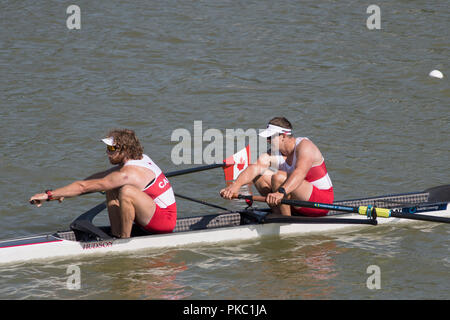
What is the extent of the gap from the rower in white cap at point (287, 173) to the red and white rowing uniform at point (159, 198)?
2.64 ft

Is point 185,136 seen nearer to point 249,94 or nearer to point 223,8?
point 249,94

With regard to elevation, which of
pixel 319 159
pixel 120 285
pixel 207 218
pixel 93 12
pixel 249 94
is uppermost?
pixel 93 12

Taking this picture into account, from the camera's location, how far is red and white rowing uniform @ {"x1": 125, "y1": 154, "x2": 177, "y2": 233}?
8492 mm

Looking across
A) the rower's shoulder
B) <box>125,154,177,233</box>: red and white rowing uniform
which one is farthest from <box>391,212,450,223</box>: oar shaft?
<box>125,154,177,233</box>: red and white rowing uniform

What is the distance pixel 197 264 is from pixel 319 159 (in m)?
1.99

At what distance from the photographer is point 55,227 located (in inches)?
400

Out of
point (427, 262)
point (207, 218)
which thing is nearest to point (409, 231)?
point (427, 262)

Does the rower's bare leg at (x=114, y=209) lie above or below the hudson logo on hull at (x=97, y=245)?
above

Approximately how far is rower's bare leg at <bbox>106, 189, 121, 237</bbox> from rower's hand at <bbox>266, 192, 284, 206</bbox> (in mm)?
1775

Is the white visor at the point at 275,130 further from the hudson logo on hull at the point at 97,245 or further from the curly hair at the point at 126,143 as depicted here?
the hudson logo on hull at the point at 97,245

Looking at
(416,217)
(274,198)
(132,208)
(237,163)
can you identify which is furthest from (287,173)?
(132,208)

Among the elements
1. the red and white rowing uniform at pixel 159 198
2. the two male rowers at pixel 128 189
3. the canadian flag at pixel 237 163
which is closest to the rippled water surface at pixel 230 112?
the red and white rowing uniform at pixel 159 198

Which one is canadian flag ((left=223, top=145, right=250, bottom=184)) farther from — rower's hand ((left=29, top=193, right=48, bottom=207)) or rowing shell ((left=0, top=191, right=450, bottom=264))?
rower's hand ((left=29, top=193, right=48, bottom=207))

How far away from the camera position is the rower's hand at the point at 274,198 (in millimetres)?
8852
